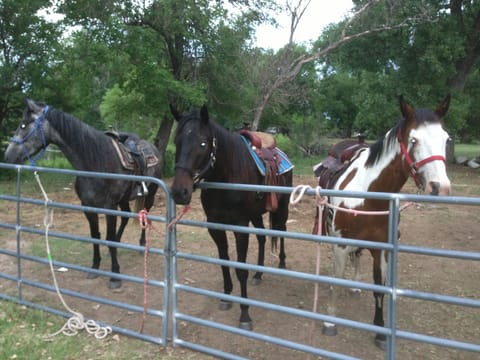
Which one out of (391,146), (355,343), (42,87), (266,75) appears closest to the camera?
(391,146)

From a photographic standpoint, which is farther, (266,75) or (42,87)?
(42,87)

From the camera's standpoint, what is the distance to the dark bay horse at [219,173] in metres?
2.75

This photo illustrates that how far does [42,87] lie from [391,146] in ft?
41.4

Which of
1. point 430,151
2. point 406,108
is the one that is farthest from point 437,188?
point 406,108

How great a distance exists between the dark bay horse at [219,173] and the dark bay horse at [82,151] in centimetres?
169

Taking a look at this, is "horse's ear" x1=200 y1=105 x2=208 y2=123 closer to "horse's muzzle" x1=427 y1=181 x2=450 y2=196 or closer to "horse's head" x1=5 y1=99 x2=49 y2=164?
"horse's muzzle" x1=427 y1=181 x2=450 y2=196

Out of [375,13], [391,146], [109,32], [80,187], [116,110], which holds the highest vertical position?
[375,13]

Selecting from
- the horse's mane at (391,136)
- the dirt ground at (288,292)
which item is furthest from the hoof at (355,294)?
the horse's mane at (391,136)

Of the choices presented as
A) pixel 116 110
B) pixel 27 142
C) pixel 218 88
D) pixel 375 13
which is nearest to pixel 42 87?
pixel 116 110

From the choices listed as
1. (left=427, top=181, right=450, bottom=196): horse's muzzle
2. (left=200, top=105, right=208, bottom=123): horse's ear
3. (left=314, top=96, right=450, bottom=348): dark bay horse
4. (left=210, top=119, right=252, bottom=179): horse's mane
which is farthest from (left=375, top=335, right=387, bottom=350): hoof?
(left=200, top=105, right=208, bottom=123): horse's ear

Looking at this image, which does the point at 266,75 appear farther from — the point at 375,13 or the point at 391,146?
the point at 391,146

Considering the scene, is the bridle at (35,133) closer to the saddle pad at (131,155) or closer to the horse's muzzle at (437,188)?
the saddle pad at (131,155)

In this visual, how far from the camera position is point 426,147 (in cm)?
254

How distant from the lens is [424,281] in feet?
15.9
